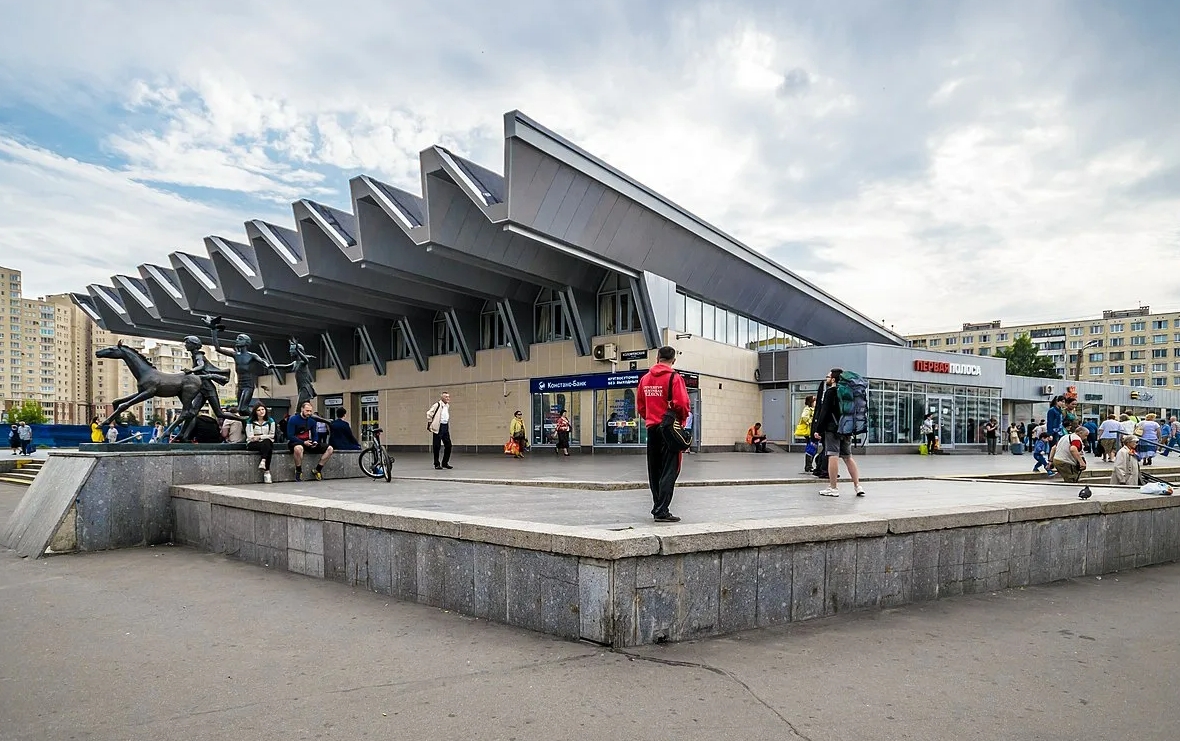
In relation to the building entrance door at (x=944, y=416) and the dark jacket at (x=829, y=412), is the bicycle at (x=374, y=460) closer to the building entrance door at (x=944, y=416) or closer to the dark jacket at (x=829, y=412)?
the dark jacket at (x=829, y=412)

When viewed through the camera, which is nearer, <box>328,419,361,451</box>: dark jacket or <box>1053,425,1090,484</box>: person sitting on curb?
<box>1053,425,1090,484</box>: person sitting on curb

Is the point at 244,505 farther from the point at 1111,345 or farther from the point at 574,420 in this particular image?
the point at 1111,345

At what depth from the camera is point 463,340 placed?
33125 millimetres

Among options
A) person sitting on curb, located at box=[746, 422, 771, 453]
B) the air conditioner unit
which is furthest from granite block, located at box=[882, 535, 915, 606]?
person sitting on curb, located at box=[746, 422, 771, 453]

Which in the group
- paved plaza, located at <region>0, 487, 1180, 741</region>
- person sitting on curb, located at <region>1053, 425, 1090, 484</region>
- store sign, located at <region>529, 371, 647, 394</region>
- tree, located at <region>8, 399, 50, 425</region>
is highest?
store sign, located at <region>529, 371, 647, 394</region>

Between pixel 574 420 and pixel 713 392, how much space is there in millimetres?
5590

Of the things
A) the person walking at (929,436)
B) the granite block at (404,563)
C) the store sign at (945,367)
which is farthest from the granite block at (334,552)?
the store sign at (945,367)

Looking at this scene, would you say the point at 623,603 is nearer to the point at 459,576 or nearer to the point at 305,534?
the point at 459,576

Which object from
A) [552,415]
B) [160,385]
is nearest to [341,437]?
[160,385]

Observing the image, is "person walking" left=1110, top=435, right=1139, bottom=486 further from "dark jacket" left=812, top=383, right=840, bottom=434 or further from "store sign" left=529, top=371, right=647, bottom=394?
"store sign" left=529, top=371, right=647, bottom=394

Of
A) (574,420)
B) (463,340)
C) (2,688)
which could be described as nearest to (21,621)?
(2,688)

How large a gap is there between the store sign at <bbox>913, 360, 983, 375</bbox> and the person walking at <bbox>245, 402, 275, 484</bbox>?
87.4 feet

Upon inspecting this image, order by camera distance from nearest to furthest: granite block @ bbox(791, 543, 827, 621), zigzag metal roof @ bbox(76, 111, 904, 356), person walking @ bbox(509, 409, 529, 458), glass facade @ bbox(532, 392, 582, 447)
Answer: granite block @ bbox(791, 543, 827, 621), zigzag metal roof @ bbox(76, 111, 904, 356), person walking @ bbox(509, 409, 529, 458), glass facade @ bbox(532, 392, 582, 447)

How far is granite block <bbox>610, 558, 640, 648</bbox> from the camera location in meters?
4.76
